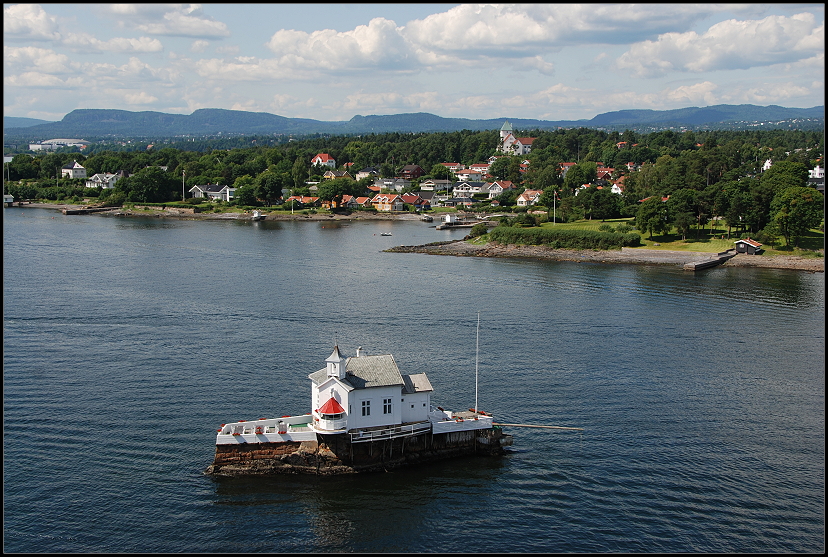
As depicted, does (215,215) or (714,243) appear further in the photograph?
(215,215)

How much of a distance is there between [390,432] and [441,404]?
3321 mm

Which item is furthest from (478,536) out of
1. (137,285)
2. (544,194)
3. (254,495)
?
(544,194)

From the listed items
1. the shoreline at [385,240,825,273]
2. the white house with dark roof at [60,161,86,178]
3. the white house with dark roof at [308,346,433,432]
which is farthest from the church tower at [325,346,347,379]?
the white house with dark roof at [60,161,86,178]

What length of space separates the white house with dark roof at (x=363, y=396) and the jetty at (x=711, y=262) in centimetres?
2934

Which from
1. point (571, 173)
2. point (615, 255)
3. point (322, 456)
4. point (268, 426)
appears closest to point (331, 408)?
point (322, 456)

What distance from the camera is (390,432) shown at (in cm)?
1641

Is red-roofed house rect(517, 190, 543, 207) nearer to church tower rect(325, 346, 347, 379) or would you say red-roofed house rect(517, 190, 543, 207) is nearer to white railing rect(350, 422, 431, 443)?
white railing rect(350, 422, 431, 443)

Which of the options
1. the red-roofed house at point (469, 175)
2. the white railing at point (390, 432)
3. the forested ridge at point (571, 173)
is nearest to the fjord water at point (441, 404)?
the white railing at point (390, 432)

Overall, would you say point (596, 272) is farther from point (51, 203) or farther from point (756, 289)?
point (51, 203)

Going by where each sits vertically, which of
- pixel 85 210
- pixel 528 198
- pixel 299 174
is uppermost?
pixel 299 174

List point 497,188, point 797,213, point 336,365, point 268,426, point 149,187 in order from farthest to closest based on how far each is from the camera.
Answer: point 497,188 → point 149,187 → point 797,213 → point 268,426 → point 336,365

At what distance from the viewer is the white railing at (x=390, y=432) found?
1622cm

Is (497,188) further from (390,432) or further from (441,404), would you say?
(390,432)

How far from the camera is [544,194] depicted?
225ft
